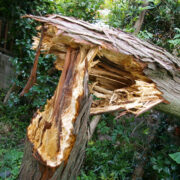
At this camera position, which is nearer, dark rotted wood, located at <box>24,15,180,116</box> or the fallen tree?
the fallen tree

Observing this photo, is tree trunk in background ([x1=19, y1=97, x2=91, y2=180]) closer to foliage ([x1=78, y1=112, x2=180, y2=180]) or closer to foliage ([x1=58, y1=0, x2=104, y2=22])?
foliage ([x1=78, y1=112, x2=180, y2=180])

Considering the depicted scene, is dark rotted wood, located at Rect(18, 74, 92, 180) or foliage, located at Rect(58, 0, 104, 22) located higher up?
foliage, located at Rect(58, 0, 104, 22)

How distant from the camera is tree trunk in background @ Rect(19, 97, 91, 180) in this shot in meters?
0.93

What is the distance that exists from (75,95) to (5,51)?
3.50m

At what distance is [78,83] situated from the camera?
3.55 feet

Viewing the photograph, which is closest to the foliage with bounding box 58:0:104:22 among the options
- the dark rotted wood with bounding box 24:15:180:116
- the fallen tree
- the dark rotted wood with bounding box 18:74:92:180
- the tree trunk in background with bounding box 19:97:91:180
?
the fallen tree

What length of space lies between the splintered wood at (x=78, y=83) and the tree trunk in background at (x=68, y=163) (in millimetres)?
53

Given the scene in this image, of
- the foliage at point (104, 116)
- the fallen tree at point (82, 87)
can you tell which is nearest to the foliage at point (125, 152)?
the foliage at point (104, 116)

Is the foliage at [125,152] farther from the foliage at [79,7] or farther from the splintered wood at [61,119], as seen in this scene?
the foliage at [79,7]

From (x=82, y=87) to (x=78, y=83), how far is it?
46 millimetres

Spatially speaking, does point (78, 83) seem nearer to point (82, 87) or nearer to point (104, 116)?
point (82, 87)

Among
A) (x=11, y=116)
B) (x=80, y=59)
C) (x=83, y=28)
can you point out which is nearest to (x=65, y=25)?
(x=83, y=28)

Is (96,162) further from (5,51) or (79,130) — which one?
(5,51)

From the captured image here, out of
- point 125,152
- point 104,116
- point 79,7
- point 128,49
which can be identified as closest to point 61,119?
point 128,49
